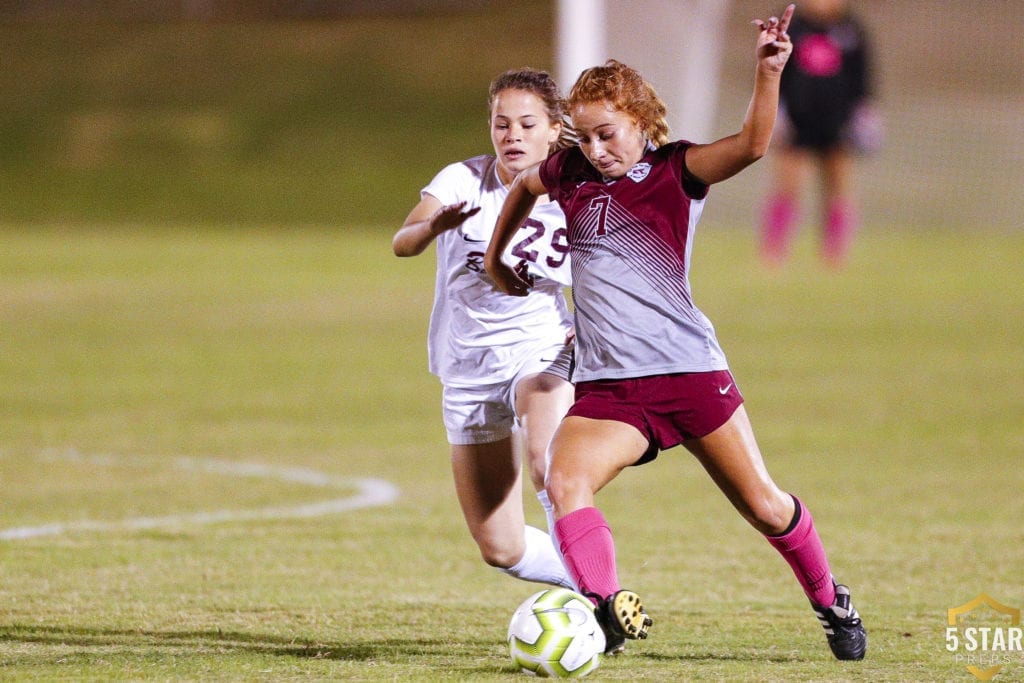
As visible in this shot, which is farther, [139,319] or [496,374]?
[139,319]

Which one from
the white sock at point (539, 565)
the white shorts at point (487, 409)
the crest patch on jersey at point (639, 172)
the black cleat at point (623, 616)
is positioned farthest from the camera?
the white sock at point (539, 565)

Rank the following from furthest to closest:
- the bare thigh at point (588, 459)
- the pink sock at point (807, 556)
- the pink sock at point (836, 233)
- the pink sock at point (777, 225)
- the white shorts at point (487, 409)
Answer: the pink sock at point (836, 233)
the pink sock at point (777, 225)
the white shorts at point (487, 409)
the pink sock at point (807, 556)
the bare thigh at point (588, 459)

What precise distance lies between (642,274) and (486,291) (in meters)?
1.21

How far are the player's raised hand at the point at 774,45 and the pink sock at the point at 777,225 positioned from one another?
14458mm

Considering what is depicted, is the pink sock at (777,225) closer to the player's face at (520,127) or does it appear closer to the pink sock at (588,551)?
the player's face at (520,127)

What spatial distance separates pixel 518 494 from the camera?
6.27 meters

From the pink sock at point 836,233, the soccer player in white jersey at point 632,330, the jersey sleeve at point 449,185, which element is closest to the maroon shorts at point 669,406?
the soccer player in white jersey at point 632,330

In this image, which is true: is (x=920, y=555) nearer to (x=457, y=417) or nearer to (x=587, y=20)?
(x=457, y=417)

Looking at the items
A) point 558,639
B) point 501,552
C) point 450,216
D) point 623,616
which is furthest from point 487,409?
point 623,616

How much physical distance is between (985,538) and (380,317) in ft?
37.4

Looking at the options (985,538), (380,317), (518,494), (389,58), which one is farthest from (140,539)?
(389,58)

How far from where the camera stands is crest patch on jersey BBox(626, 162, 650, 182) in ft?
16.6

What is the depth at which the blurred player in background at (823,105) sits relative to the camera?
19.1 m

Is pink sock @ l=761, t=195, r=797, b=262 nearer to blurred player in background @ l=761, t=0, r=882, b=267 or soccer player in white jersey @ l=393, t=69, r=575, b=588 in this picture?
blurred player in background @ l=761, t=0, r=882, b=267
